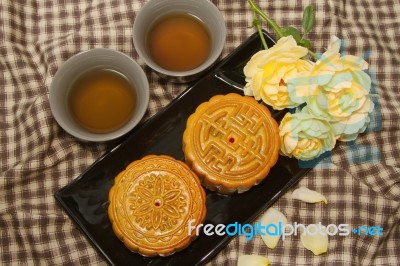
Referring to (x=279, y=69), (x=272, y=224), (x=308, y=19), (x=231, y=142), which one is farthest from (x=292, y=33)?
(x=272, y=224)

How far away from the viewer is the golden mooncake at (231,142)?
1097mm

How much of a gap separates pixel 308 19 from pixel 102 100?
1.64 feet

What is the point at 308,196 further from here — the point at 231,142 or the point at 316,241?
the point at 231,142

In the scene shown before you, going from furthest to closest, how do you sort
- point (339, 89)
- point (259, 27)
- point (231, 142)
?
point (259, 27), point (231, 142), point (339, 89)

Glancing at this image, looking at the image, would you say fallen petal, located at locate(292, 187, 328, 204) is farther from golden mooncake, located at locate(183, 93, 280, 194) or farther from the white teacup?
the white teacup

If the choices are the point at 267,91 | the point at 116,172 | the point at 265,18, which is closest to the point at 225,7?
the point at 265,18

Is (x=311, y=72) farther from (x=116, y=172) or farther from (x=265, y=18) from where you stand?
(x=116, y=172)

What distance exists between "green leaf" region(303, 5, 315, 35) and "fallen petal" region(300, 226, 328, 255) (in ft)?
1.47

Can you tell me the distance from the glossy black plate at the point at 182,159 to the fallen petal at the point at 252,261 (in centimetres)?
6

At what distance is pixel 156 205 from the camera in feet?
3.49

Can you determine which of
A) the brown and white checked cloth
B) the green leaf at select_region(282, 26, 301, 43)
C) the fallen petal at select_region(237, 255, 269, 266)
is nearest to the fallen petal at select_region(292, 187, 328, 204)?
the brown and white checked cloth

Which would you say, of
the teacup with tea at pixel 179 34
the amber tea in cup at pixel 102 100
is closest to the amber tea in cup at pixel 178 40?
the teacup with tea at pixel 179 34

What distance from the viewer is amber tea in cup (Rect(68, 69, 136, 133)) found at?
1.13 m

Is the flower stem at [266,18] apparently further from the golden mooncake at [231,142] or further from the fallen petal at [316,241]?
the fallen petal at [316,241]
